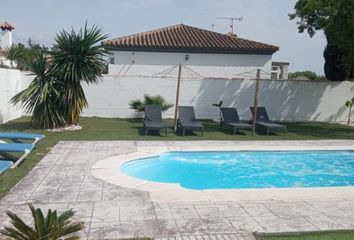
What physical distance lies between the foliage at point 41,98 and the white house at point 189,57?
958 cm

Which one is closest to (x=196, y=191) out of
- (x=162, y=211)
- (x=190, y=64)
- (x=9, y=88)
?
(x=162, y=211)

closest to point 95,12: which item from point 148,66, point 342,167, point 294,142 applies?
point 148,66

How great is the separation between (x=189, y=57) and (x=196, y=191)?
1914 centimetres

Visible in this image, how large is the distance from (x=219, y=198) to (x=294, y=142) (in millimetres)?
8080

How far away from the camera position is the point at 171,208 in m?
6.53

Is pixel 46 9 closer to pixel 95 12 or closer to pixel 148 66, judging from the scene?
pixel 95 12

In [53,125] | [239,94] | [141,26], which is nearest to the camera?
[53,125]

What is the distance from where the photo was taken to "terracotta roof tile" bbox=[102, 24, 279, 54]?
25487mm

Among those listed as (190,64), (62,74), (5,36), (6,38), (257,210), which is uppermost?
(5,36)

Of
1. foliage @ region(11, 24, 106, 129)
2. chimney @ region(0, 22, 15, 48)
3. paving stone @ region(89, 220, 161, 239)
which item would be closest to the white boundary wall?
foliage @ region(11, 24, 106, 129)

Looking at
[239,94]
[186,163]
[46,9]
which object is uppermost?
[46,9]

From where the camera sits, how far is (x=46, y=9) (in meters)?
17.6

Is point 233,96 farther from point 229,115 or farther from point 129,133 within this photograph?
point 129,133

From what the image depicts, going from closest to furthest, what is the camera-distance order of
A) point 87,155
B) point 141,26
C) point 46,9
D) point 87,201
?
point 87,201
point 87,155
point 46,9
point 141,26
